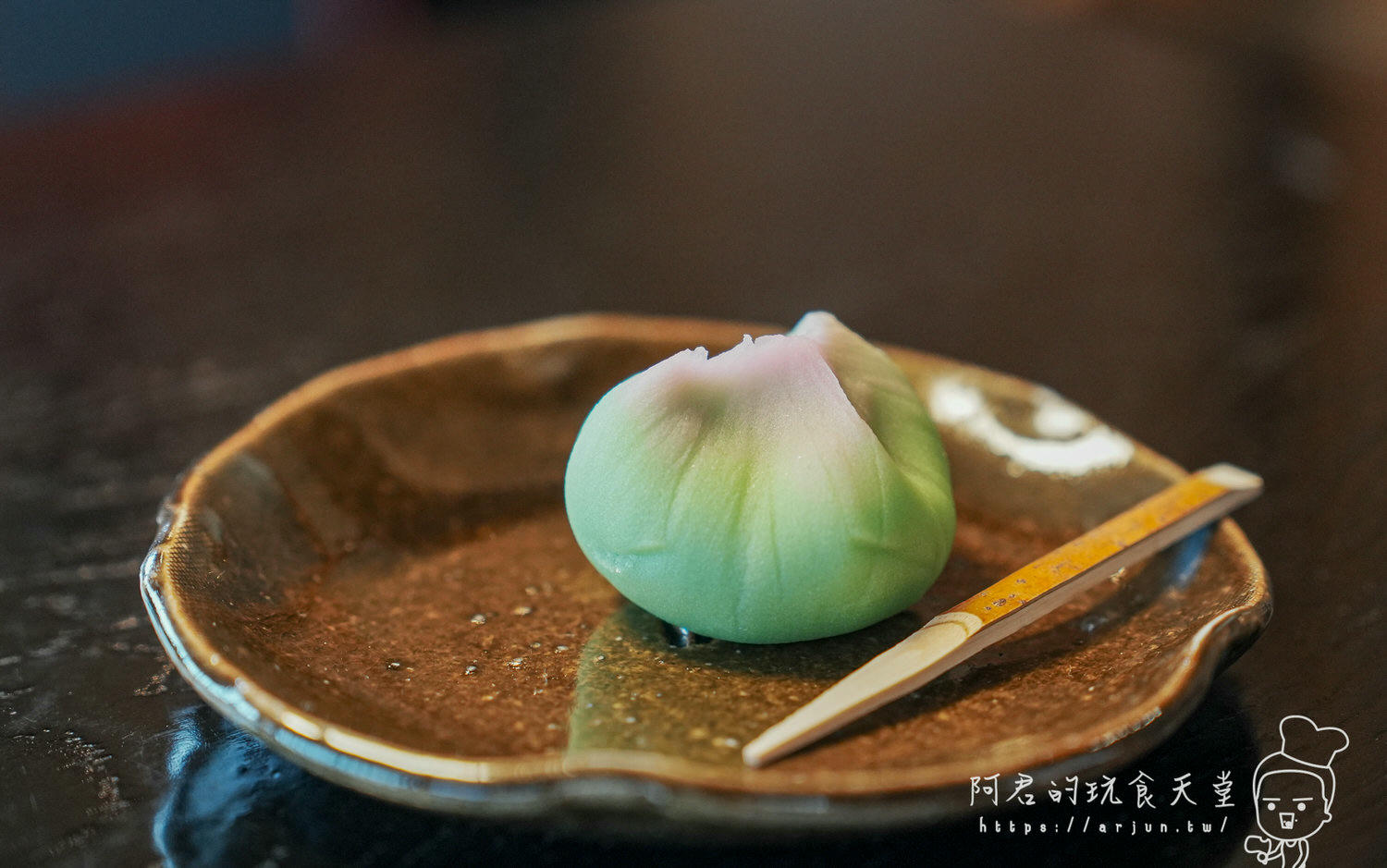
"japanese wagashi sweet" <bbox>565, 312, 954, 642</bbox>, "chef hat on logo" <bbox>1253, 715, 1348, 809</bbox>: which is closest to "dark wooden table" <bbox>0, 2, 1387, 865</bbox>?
"chef hat on logo" <bbox>1253, 715, 1348, 809</bbox>

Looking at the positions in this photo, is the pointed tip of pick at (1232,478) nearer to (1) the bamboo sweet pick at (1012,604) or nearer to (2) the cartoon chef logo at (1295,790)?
(1) the bamboo sweet pick at (1012,604)

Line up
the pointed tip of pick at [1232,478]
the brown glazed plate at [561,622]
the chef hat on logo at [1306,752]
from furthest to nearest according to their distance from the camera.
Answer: the pointed tip of pick at [1232,478] → the chef hat on logo at [1306,752] → the brown glazed plate at [561,622]

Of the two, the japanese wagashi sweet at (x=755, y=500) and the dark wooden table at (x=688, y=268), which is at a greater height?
the japanese wagashi sweet at (x=755, y=500)

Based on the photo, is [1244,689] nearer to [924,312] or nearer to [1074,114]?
[924,312]

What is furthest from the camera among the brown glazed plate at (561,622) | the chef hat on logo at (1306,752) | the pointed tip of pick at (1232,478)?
the pointed tip of pick at (1232,478)

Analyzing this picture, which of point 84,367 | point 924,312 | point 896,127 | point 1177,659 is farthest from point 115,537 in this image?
point 896,127

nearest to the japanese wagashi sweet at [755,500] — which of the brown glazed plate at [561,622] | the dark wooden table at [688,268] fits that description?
the brown glazed plate at [561,622]

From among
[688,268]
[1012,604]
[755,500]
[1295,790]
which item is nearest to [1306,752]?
[1295,790]
